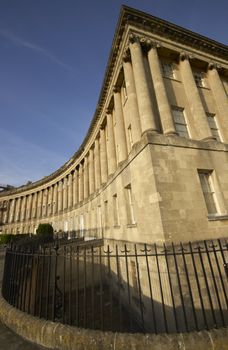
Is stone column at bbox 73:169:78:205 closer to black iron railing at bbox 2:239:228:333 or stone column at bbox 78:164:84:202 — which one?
stone column at bbox 78:164:84:202

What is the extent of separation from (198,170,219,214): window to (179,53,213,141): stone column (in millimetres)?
2268

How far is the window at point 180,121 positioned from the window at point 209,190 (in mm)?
2861

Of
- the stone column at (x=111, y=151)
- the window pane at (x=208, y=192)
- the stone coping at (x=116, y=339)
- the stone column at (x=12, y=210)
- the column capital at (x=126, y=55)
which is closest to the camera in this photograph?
the stone coping at (x=116, y=339)

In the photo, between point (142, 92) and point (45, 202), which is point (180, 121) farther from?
point (45, 202)

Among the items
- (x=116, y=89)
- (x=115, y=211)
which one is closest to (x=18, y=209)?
(x=115, y=211)

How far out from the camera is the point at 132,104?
37.5 feet

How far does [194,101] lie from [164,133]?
12.7ft

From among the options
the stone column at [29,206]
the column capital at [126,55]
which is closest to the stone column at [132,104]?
the column capital at [126,55]

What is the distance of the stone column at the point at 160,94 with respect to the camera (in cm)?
980

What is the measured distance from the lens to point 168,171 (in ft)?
26.4

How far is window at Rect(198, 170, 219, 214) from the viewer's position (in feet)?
28.3

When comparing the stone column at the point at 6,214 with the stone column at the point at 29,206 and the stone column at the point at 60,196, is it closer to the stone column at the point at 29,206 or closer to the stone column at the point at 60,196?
the stone column at the point at 29,206

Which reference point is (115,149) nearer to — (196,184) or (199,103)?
(199,103)

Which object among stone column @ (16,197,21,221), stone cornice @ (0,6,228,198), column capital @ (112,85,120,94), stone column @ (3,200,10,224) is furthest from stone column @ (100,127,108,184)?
stone column @ (3,200,10,224)
